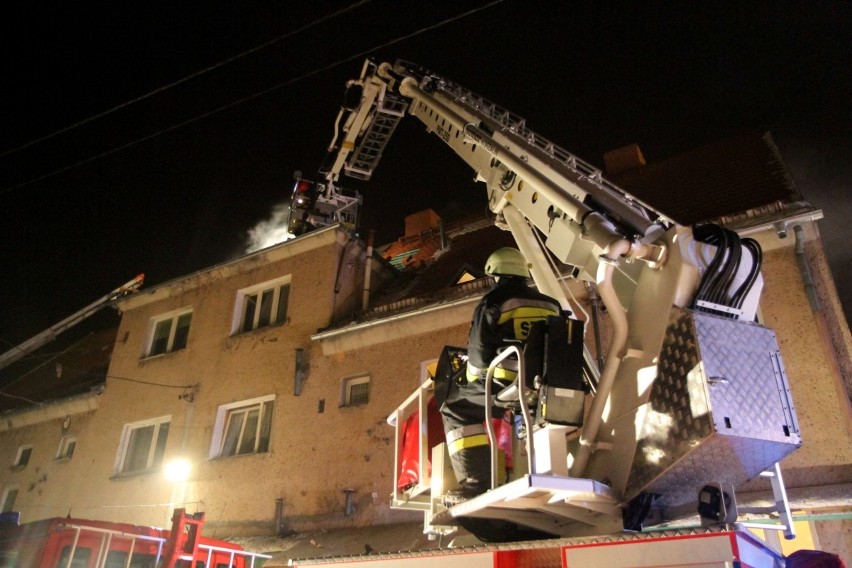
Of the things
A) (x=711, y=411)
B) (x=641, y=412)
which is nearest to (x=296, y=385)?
(x=641, y=412)

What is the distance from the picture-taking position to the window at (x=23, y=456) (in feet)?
48.2

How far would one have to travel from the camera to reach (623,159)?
1344 centimetres

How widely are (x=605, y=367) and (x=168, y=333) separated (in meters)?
12.4

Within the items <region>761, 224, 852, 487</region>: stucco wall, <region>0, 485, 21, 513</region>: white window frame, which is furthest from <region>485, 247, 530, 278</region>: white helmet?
<region>0, 485, 21, 513</region>: white window frame

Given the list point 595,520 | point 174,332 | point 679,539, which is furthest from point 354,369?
point 679,539

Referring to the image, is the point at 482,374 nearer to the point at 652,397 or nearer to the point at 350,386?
the point at 652,397

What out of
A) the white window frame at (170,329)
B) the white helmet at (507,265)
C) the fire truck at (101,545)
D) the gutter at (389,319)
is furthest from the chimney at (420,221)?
the white helmet at (507,265)

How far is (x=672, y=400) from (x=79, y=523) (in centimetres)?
610

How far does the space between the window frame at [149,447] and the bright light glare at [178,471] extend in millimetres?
508

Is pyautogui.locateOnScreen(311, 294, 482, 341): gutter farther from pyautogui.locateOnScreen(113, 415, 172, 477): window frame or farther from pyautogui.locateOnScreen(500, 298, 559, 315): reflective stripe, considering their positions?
pyautogui.locateOnScreen(500, 298, 559, 315): reflective stripe

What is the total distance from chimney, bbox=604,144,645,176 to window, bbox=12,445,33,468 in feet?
47.1

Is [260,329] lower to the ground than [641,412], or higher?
higher

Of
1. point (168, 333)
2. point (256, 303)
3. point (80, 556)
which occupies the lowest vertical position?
point (80, 556)

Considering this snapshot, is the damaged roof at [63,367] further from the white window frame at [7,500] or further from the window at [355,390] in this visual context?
the window at [355,390]
